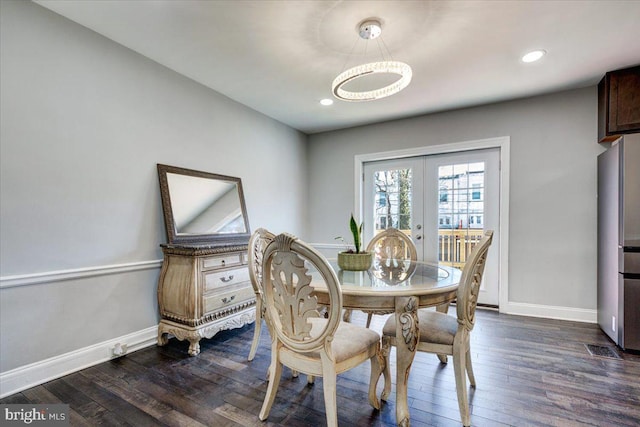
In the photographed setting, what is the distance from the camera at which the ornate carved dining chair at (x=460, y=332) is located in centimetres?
160

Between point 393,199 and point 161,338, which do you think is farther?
point 393,199

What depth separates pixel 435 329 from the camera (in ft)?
5.75

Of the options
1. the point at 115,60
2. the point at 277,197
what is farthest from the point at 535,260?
the point at 115,60

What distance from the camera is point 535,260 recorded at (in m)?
3.46

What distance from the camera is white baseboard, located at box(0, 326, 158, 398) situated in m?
1.89

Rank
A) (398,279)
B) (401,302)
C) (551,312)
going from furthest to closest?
1. (551,312)
2. (398,279)
3. (401,302)

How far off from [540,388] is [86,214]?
11.4 ft

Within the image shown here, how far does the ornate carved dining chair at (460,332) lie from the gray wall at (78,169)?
2235mm

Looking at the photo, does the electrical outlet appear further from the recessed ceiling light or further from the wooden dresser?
the recessed ceiling light

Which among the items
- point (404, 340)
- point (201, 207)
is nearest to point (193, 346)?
point (201, 207)

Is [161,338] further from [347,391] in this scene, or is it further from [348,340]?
[348,340]

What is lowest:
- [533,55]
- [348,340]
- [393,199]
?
[348,340]

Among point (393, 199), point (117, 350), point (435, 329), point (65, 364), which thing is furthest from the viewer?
point (393, 199)

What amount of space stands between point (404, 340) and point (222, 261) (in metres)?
1.77
